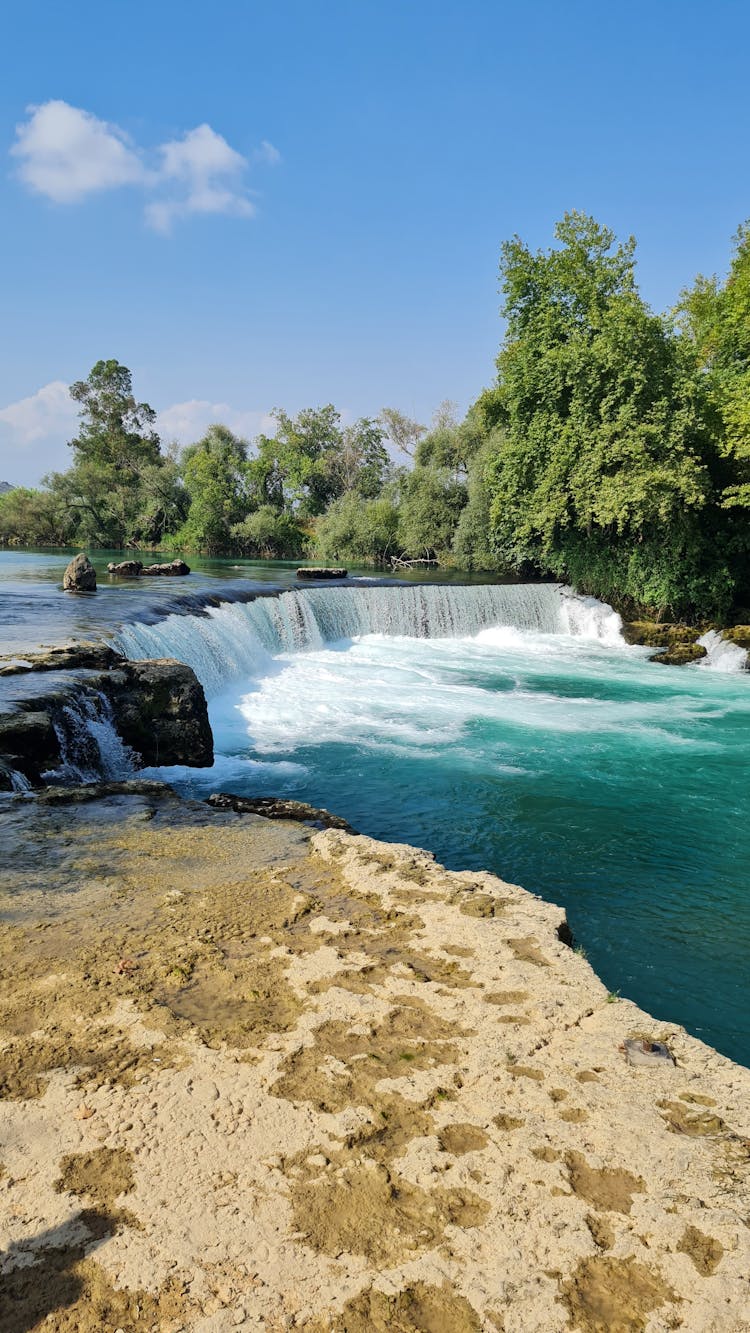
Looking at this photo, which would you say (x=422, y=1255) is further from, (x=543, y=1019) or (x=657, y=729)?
(x=657, y=729)

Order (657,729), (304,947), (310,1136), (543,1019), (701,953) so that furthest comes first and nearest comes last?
1. (657,729)
2. (701,953)
3. (304,947)
4. (543,1019)
5. (310,1136)

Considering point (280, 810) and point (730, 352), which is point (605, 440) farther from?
point (280, 810)

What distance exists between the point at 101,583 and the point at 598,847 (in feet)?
61.1

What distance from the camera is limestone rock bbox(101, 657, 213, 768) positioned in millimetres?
8898

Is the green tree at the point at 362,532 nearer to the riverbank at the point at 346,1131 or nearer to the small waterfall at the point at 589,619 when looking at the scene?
the small waterfall at the point at 589,619

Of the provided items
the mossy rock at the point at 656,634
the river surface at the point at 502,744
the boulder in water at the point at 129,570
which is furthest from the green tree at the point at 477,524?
the boulder in water at the point at 129,570

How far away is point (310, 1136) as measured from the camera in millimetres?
2576

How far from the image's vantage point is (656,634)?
790 inches

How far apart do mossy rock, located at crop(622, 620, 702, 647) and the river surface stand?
1.60 feet

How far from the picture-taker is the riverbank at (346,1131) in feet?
6.70

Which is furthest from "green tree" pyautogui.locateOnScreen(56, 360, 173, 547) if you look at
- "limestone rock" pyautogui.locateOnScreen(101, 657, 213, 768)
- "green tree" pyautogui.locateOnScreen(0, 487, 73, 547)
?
"limestone rock" pyautogui.locateOnScreen(101, 657, 213, 768)

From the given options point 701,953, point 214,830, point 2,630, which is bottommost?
point 701,953

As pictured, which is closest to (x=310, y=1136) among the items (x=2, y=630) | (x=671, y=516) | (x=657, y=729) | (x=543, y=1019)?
(x=543, y=1019)

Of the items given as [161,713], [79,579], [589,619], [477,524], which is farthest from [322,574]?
[161,713]
